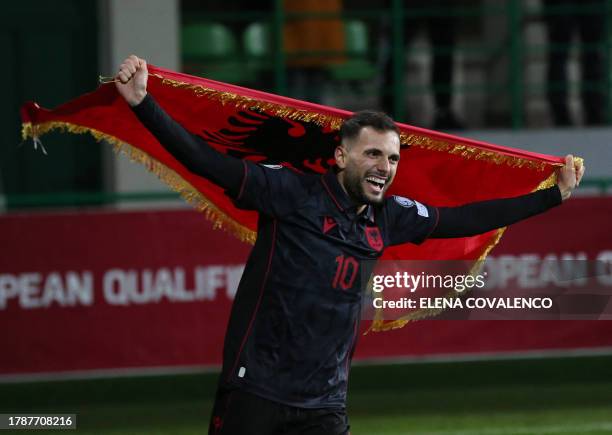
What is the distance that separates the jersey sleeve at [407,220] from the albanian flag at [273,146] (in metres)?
Answer: 0.56

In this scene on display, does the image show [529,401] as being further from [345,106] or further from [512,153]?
[345,106]

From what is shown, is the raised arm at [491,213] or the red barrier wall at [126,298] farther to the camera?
the red barrier wall at [126,298]

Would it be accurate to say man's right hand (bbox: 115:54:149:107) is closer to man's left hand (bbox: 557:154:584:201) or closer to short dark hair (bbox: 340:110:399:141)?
short dark hair (bbox: 340:110:399:141)

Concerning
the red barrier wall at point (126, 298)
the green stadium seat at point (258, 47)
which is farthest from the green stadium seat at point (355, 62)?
the red barrier wall at point (126, 298)

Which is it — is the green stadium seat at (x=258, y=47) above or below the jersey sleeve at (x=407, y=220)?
above

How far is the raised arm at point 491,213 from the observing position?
556 cm

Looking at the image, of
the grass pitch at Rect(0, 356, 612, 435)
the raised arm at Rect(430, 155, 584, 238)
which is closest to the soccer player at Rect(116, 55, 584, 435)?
the raised arm at Rect(430, 155, 584, 238)

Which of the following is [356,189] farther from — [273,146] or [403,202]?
[273,146]

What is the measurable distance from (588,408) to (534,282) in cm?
129

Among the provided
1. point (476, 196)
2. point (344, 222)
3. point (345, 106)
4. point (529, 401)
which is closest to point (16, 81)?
point (345, 106)

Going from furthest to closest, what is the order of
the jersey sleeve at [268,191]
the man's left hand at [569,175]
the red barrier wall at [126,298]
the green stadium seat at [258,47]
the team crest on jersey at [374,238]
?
1. the green stadium seat at [258,47]
2. the red barrier wall at [126,298]
3. the man's left hand at [569,175]
4. the team crest on jersey at [374,238]
5. the jersey sleeve at [268,191]

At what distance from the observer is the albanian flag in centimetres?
586

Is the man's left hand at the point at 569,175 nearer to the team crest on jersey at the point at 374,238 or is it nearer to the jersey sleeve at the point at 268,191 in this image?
the team crest on jersey at the point at 374,238

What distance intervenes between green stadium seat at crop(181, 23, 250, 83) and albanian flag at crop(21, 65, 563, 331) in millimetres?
7331
